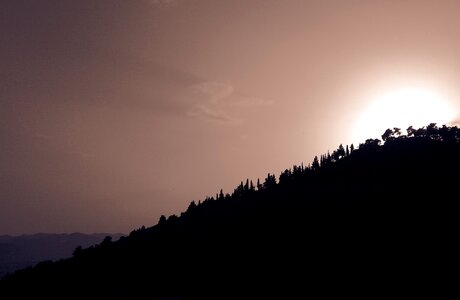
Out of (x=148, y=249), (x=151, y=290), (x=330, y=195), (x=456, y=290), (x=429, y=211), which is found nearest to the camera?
(x=456, y=290)

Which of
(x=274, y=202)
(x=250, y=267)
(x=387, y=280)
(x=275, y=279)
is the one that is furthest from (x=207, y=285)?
(x=274, y=202)

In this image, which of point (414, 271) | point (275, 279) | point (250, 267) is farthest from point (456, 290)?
point (250, 267)

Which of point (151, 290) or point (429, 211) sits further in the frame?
point (151, 290)

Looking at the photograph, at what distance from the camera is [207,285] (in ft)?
395

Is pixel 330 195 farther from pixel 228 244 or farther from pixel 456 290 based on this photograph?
pixel 456 290

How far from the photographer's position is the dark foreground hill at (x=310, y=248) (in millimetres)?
100938

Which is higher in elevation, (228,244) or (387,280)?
(228,244)

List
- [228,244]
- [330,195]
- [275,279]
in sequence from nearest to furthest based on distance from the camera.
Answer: [275,279] < [228,244] < [330,195]

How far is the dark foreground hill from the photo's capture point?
101m

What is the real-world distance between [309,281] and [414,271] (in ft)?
90.5

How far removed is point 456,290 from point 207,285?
70397 millimetres

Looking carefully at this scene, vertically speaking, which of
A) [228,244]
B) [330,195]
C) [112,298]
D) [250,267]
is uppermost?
[330,195]

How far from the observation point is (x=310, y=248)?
12044cm

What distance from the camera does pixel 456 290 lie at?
285 feet
